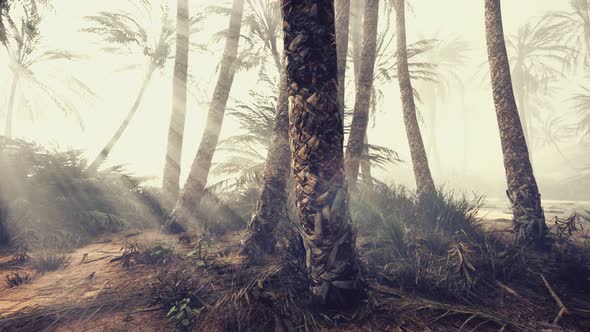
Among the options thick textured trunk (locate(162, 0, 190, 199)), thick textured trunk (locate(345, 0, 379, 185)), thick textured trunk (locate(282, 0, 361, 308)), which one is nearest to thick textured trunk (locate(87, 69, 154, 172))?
thick textured trunk (locate(162, 0, 190, 199))

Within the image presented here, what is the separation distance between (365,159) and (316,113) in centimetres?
487

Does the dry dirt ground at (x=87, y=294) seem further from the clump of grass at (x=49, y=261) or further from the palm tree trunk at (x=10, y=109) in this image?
the palm tree trunk at (x=10, y=109)

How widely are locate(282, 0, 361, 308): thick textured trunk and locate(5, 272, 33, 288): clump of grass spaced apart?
146 inches

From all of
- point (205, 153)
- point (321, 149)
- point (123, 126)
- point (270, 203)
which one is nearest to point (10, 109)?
point (123, 126)

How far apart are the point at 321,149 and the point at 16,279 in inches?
161

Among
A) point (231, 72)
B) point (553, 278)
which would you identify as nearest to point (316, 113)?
point (553, 278)

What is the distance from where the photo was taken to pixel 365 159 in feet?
22.6

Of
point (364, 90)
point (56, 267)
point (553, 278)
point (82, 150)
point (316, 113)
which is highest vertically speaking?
point (364, 90)

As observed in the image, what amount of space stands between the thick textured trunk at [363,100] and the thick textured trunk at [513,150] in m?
2.21

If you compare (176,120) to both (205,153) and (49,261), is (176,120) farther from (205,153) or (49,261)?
(49,261)

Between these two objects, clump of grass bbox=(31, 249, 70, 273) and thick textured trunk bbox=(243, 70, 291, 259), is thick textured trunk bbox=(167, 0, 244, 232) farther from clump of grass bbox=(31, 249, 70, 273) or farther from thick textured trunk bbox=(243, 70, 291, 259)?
thick textured trunk bbox=(243, 70, 291, 259)

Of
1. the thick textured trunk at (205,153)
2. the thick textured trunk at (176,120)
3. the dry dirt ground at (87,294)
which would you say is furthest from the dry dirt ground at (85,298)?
the thick textured trunk at (176,120)

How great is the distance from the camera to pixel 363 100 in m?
5.84

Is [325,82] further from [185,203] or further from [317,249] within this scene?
[185,203]
